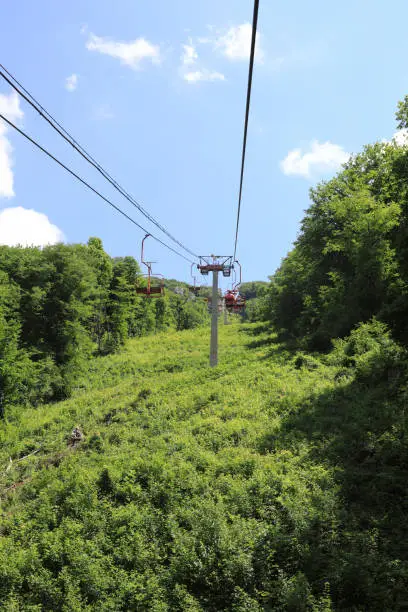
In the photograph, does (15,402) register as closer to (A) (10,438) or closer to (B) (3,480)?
(A) (10,438)

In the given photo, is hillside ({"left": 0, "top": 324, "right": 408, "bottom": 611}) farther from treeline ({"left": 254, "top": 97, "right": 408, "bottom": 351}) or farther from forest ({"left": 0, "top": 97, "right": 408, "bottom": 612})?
treeline ({"left": 254, "top": 97, "right": 408, "bottom": 351})

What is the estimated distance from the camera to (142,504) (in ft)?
36.5

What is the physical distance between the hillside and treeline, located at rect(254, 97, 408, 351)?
289 centimetres

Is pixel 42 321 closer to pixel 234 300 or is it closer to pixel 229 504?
pixel 234 300

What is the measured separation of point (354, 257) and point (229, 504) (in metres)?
16.9

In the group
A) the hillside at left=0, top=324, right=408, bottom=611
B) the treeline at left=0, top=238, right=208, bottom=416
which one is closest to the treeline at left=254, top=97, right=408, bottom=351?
the hillside at left=0, top=324, right=408, bottom=611

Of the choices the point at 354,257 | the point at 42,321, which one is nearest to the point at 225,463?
the point at 354,257

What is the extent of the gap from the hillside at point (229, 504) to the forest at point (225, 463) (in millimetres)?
46

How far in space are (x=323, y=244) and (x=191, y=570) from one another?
2839 centimetres

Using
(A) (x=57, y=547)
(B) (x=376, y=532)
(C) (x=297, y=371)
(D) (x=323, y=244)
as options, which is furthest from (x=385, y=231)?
(A) (x=57, y=547)

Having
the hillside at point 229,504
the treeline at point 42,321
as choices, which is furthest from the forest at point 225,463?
the treeline at point 42,321

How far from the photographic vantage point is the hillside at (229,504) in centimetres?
738

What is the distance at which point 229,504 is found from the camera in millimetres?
9898

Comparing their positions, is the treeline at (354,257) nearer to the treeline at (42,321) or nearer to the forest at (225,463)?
the forest at (225,463)
